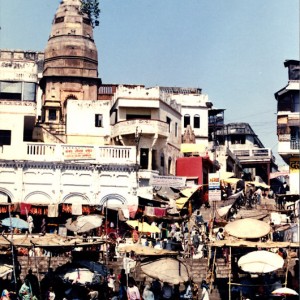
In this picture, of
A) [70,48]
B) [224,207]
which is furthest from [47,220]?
→ [70,48]

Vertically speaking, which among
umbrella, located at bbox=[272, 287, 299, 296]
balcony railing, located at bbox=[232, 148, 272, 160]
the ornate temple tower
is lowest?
umbrella, located at bbox=[272, 287, 299, 296]

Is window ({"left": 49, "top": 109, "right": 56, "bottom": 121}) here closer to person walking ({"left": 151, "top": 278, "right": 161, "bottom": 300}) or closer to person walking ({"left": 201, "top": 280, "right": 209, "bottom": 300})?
person walking ({"left": 151, "top": 278, "right": 161, "bottom": 300})

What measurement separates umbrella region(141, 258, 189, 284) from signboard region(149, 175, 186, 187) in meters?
16.1

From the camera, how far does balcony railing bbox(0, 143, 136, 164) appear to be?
34875 millimetres

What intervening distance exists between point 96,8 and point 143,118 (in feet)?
38.5

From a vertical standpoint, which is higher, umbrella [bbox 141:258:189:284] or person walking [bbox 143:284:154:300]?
umbrella [bbox 141:258:189:284]

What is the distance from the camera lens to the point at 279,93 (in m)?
37.6

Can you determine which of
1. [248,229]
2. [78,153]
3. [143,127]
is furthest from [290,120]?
[248,229]

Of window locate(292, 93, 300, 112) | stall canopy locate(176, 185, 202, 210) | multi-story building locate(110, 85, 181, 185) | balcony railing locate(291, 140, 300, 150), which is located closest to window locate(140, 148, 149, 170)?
multi-story building locate(110, 85, 181, 185)

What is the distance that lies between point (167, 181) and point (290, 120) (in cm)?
739

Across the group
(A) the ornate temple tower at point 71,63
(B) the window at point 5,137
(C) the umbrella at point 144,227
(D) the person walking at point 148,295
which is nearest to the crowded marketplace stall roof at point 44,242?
(D) the person walking at point 148,295

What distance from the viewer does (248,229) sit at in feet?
77.4

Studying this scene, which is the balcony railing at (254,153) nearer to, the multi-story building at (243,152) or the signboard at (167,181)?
the multi-story building at (243,152)

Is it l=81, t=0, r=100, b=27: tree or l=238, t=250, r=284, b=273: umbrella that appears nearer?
l=238, t=250, r=284, b=273: umbrella
